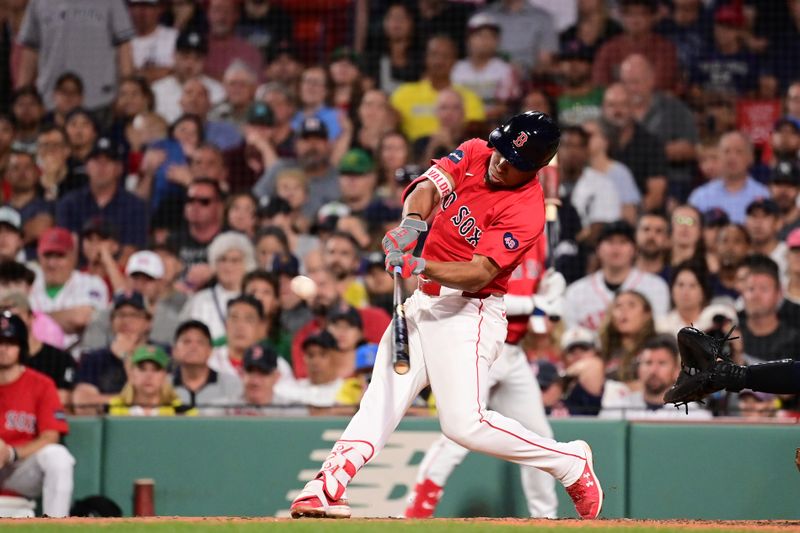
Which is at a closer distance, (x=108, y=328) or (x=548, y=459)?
(x=548, y=459)

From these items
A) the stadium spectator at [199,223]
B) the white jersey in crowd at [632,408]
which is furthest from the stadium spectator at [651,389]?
the stadium spectator at [199,223]

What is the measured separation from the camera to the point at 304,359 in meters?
7.58

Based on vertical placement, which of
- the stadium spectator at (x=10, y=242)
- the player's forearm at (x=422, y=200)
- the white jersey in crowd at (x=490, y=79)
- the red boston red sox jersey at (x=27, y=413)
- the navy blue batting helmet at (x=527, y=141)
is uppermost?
the white jersey in crowd at (x=490, y=79)

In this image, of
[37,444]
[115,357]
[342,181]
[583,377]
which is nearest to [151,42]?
[342,181]

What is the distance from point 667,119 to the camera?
30.1 ft

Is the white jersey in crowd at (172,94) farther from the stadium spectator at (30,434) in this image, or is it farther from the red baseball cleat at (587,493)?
the red baseball cleat at (587,493)

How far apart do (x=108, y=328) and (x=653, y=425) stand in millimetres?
3488

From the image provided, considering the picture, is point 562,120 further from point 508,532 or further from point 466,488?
point 508,532

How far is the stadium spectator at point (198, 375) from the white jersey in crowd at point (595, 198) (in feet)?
8.60

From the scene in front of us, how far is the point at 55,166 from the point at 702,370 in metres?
5.76

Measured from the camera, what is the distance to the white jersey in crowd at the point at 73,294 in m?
8.41

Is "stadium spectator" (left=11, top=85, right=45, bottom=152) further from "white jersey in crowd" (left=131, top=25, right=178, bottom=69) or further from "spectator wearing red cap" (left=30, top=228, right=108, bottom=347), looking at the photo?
"spectator wearing red cap" (left=30, top=228, right=108, bottom=347)

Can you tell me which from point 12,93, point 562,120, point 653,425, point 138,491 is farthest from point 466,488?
point 12,93

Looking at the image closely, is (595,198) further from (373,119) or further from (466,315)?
(466,315)
